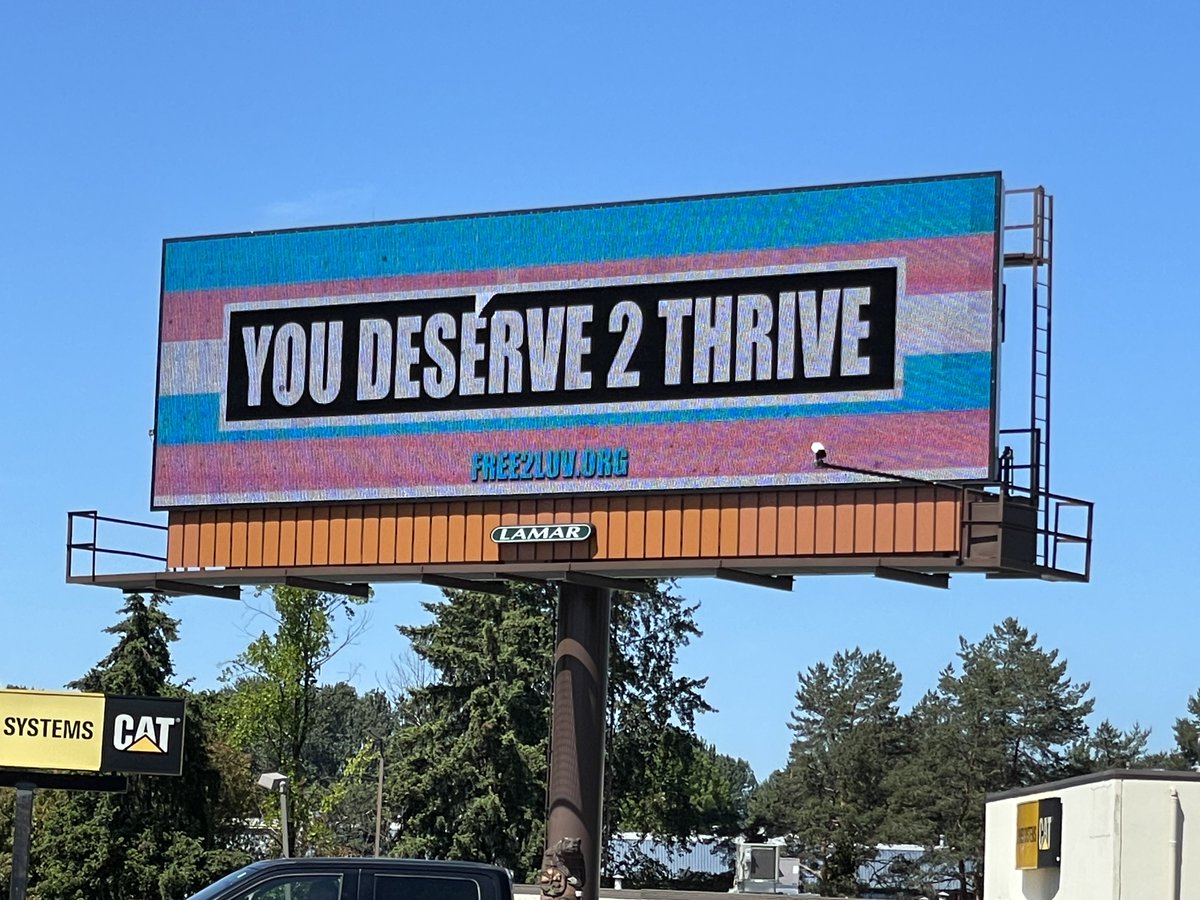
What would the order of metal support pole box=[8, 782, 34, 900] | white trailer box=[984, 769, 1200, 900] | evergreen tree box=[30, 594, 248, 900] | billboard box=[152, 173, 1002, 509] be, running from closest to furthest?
white trailer box=[984, 769, 1200, 900], metal support pole box=[8, 782, 34, 900], billboard box=[152, 173, 1002, 509], evergreen tree box=[30, 594, 248, 900]

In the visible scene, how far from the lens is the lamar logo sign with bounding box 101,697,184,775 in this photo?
99.0 ft

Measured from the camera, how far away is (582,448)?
31656 millimetres

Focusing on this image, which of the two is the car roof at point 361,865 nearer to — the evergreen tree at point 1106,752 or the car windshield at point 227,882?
the car windshield at point 227,882

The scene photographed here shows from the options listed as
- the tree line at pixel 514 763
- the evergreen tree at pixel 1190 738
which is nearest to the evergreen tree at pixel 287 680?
the tree line at pixel 514 763

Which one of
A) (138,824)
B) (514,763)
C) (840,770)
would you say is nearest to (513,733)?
(514,763)

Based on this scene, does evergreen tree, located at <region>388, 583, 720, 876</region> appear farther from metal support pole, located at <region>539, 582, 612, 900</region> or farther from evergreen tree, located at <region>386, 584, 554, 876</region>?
metal support pole, located at <region>539, 582, 612, 900</region>

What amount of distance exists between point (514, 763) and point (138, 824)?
1739cm

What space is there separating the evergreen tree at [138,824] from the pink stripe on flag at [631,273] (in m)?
22.4

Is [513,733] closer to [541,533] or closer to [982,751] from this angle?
[982,751]

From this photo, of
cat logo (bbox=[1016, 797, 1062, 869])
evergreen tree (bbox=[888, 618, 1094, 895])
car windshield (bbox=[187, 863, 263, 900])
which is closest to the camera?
car windshield (bbox=[187, 863, 263, 900])

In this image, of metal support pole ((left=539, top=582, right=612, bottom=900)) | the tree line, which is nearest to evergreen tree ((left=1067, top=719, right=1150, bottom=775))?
the tree line

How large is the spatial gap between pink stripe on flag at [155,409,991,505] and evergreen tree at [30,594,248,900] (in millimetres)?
22311

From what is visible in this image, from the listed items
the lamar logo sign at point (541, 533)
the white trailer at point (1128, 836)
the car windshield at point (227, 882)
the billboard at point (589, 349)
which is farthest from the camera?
the lamar logo sign at point (541, 533)

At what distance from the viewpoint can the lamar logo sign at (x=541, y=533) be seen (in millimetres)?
31203
